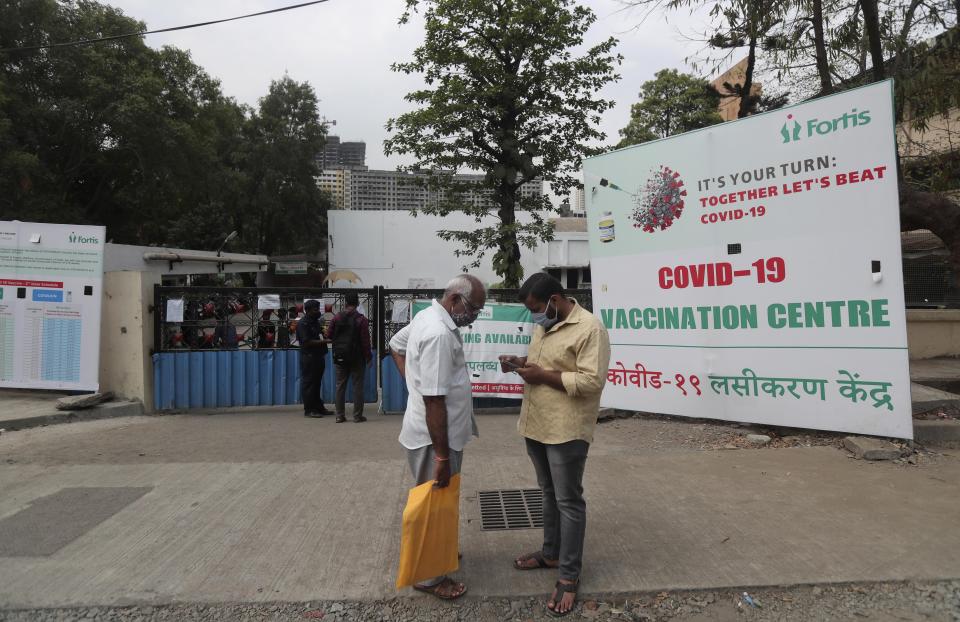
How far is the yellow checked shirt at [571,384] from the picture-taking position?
3121 millimetres

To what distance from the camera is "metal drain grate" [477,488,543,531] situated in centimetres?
423

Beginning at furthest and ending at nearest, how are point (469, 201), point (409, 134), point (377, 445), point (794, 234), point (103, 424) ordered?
point (469, 201), point (409, 134), point (103, 424), point (377, 445), point (794, 234)

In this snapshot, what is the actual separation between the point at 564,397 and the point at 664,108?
953 inches

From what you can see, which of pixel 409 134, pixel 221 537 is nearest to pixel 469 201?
pixel 409 134

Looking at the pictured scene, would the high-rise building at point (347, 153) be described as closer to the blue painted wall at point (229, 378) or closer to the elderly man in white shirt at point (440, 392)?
the blue painted wall at point (229, 378)

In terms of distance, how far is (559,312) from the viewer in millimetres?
3340

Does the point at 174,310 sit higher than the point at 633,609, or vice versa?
the point at 174,310

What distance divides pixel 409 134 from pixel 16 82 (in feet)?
53.9

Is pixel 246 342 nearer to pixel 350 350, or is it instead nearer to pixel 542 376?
pixel 350 350

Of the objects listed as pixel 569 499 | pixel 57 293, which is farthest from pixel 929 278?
pixel 57 293

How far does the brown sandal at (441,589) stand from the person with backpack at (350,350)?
4721mm

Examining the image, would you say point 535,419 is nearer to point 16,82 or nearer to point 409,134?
point 409,134

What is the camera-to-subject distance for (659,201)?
21.9ft

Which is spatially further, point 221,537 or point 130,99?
point 130,99
